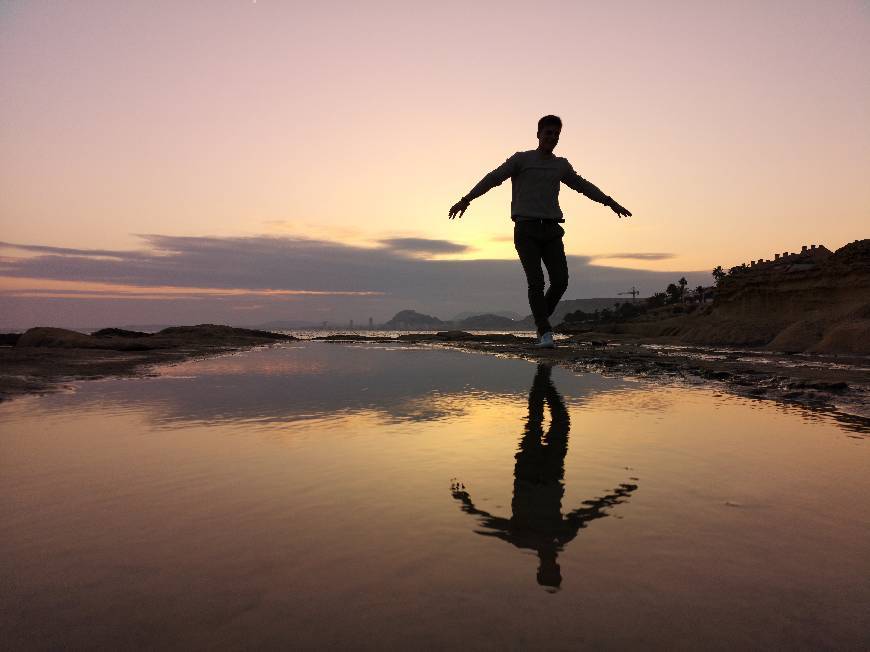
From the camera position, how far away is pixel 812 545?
5.07ft

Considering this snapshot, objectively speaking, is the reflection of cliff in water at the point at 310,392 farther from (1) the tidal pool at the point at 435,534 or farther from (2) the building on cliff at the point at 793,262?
(2) the building on cliff at the point at 793,262

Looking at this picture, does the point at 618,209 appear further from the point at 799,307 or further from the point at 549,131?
the point at 799,307

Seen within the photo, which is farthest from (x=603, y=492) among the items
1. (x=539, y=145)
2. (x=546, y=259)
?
(x=539, y=145)

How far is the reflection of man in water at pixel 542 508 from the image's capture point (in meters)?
1.56

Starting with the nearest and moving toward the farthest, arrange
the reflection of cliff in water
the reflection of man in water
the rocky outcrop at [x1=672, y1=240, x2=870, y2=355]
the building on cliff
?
the reflection of man in water → the reflection of cliff in water → the rocky outcrop at [x1=672, y1=240, x2=870, y2=355] → the building on cliff

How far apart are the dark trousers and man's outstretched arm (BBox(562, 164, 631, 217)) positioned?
2.41 ft

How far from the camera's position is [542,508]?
6.14 ft

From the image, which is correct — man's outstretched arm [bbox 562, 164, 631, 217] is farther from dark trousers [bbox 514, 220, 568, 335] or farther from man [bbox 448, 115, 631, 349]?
dark trousers [bbox 514, 220, 568, 335]

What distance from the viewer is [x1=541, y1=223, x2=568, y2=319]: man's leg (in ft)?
27.6

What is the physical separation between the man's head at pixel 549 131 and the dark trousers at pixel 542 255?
1161 millimetres

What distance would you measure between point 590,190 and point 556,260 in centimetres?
132

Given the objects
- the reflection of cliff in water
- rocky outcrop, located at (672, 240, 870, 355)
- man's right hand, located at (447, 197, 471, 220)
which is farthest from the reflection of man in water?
rocky outcrop, located at (672, 240, 870, 355)

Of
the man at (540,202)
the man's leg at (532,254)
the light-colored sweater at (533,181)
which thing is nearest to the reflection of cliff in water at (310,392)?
the man's leg at (532,254)

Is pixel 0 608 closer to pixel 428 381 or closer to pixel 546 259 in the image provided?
pixel 428 381
